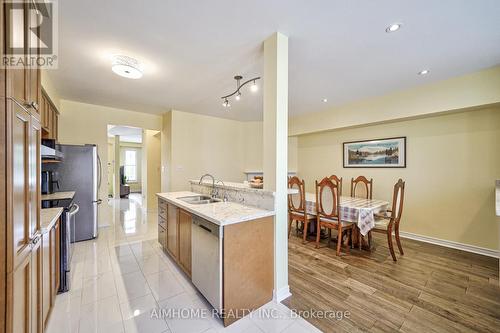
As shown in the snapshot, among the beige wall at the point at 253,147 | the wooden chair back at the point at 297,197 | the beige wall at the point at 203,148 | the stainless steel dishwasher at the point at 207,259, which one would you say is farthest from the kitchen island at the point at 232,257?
the beige wall at the point at 253,147

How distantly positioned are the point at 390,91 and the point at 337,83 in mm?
1061

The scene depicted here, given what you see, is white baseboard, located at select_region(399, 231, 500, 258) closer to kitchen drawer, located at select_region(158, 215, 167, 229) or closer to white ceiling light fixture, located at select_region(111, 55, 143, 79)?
kitchen drawer, located at select_region(158, 215, 167, 229)

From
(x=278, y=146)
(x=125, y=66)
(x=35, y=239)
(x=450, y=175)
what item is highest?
(x=125, y=66)

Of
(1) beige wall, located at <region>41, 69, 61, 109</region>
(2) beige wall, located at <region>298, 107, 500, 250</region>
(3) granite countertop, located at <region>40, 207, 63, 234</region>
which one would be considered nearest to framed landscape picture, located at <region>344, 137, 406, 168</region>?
(2) beige wall, located at <region>298, 107, 500, 250</region>

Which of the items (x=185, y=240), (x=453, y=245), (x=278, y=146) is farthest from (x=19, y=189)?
(x=453, y=245)

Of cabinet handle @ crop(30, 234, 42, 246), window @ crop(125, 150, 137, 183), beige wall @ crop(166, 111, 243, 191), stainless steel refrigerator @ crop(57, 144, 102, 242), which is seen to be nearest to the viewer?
cabinet handle @ crop(30, 234, 42, 246)

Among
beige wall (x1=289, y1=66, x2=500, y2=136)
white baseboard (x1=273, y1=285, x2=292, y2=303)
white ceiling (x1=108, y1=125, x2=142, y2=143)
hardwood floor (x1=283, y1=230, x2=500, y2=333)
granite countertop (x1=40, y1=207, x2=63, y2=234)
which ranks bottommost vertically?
hardwood floor (x1=283, y1=230, x2=500, y2=333)

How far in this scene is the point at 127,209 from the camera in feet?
20.0

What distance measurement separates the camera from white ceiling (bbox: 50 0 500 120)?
1713 millimetres

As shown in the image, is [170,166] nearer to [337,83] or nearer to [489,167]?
[337,83]

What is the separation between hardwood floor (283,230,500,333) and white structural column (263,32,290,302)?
33 cm

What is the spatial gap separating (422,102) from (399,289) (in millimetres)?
A: 2848

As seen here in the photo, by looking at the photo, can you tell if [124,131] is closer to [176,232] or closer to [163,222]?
[163,222]

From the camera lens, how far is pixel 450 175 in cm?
329
